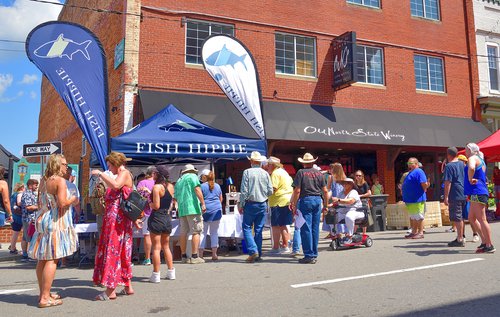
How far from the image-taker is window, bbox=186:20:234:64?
13.1 m

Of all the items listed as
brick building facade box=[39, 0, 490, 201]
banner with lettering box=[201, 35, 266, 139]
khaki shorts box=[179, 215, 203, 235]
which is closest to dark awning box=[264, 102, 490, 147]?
brick building facade box=[39, 0, 490, 201]

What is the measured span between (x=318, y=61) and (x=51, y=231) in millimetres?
12182

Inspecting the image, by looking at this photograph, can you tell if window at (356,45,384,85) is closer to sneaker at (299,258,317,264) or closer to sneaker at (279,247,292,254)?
sneaker at (279,247,292,254)

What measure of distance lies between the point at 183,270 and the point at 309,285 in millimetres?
2283

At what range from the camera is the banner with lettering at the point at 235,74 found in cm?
1034

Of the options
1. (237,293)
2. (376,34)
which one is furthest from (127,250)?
(376,34)

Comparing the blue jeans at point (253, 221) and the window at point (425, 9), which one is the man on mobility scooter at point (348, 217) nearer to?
the blue jeans at point (253, 221)

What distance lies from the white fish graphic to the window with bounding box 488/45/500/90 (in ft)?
56.5

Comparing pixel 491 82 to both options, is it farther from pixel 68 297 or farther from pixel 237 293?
pixel 68 297

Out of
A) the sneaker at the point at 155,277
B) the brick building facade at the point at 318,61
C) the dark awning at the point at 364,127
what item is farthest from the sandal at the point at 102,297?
the dark awning at the point at 364,127

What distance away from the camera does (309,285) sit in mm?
5262

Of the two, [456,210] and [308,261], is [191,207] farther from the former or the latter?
[456,210]

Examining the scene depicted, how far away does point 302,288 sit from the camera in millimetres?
5113

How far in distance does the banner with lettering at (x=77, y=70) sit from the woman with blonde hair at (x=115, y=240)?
3.53 metres
